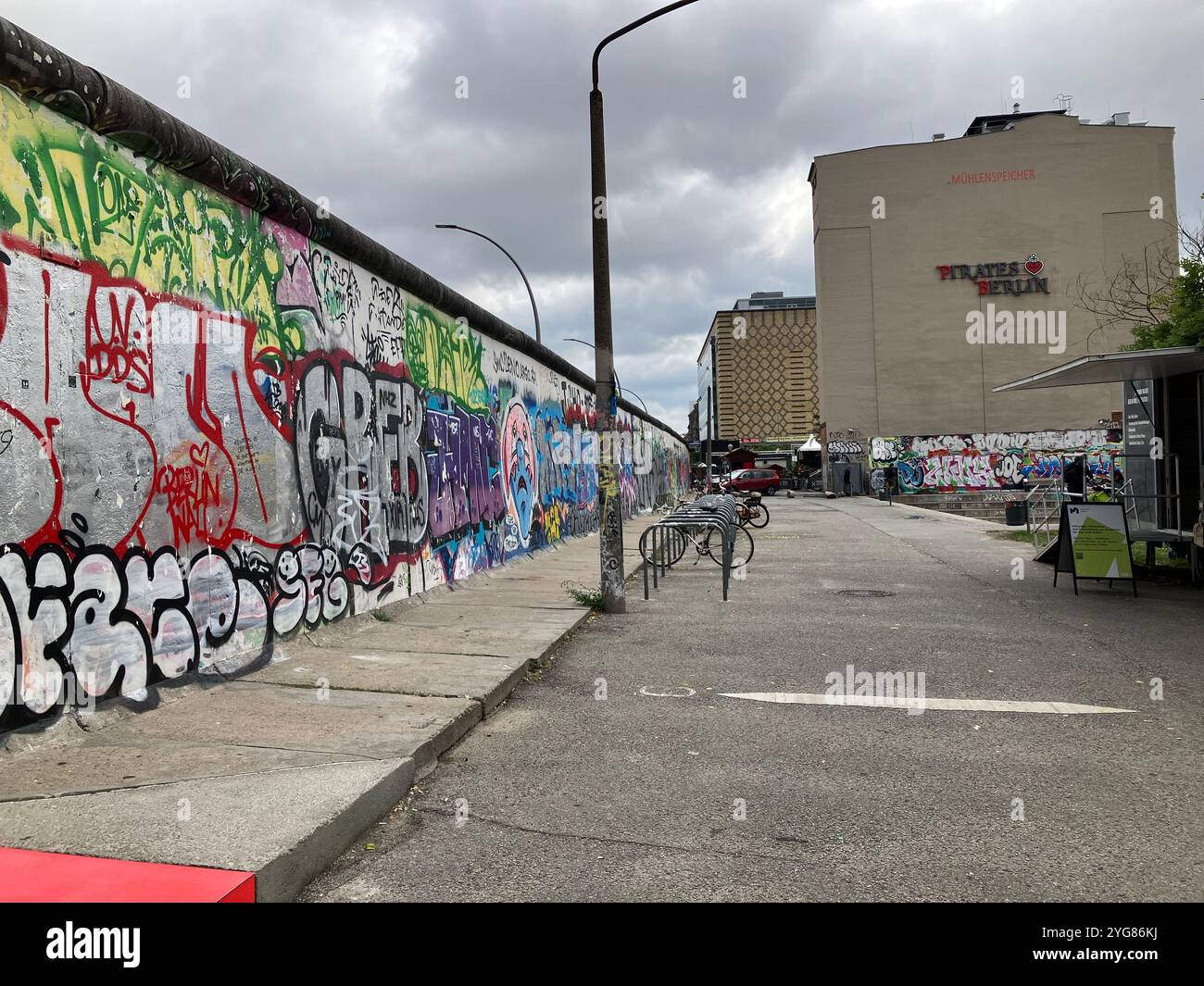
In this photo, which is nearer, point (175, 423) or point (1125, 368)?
point (175, 423)

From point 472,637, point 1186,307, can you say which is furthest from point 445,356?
point 1186,307

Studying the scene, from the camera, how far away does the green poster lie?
404 inches

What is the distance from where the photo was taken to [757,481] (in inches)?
1959

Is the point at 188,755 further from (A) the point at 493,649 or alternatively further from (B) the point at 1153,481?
(B) the point at 1153,481

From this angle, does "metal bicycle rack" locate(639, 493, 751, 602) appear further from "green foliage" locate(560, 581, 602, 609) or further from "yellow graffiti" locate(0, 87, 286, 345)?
"yellow graffiti" locate(0, 87, 286, 345)

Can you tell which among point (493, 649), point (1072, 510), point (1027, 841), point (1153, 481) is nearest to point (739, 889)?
point (1027, 841)

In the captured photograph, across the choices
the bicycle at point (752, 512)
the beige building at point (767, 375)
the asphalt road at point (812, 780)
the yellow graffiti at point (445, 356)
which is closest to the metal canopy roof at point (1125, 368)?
the asphalt road at point (812, 780)

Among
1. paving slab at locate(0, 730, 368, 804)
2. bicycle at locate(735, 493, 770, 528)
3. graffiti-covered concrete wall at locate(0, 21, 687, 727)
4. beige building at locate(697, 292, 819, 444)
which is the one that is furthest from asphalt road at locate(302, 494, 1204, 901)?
beige building at locate(697, 292, 819, 444)

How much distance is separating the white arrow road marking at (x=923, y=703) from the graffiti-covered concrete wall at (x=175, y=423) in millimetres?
→ 3366

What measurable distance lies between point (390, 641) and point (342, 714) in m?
2.17

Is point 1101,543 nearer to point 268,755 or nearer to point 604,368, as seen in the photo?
point 604,368

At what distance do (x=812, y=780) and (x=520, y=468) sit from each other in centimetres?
977

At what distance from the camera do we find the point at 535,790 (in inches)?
162

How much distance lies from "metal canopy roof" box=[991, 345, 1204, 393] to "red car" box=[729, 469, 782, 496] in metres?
35.9
